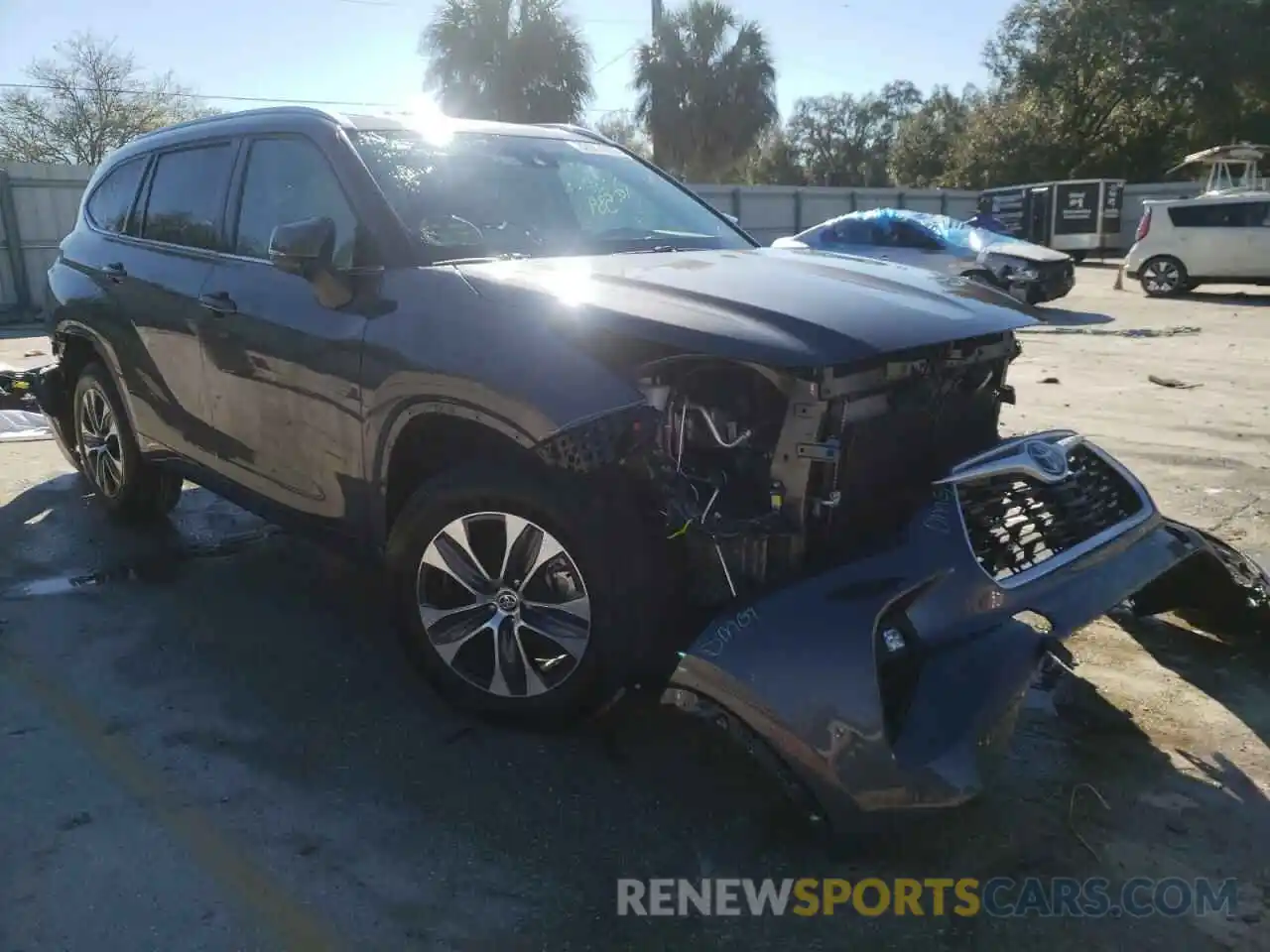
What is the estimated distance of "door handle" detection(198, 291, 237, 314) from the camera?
3789mm

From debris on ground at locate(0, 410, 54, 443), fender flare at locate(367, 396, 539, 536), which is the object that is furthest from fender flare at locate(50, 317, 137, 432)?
debris on ground at locate(0, 410, 54, 443)

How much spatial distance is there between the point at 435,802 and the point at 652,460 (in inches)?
44.7

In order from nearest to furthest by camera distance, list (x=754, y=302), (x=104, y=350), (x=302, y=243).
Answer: (x=754, y=302)
(x=302, y=243)
(x=104, y=350)

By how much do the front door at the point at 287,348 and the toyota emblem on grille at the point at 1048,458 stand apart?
207 cm

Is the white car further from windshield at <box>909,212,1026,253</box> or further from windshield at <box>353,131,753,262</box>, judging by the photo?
windshield at <box>353,131,753,262</box>

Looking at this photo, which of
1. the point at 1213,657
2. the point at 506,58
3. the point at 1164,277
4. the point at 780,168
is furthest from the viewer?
the point at 780,168

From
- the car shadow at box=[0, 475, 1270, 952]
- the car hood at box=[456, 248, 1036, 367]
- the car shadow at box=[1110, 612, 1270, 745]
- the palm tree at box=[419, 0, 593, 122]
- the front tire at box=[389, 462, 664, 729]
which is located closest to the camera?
the car shadow at box=[0, 475, 1270, 952]

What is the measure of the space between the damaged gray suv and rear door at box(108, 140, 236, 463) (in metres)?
0.16

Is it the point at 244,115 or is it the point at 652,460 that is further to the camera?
the point at 244,115

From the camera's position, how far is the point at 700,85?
33.2 metres

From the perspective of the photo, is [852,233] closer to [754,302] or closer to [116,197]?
[116,197]

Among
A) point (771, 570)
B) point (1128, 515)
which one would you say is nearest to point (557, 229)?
point (771, 570)

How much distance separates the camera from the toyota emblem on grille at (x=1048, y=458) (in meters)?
2.93

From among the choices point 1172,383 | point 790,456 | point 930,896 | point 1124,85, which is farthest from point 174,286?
point 1124,85
